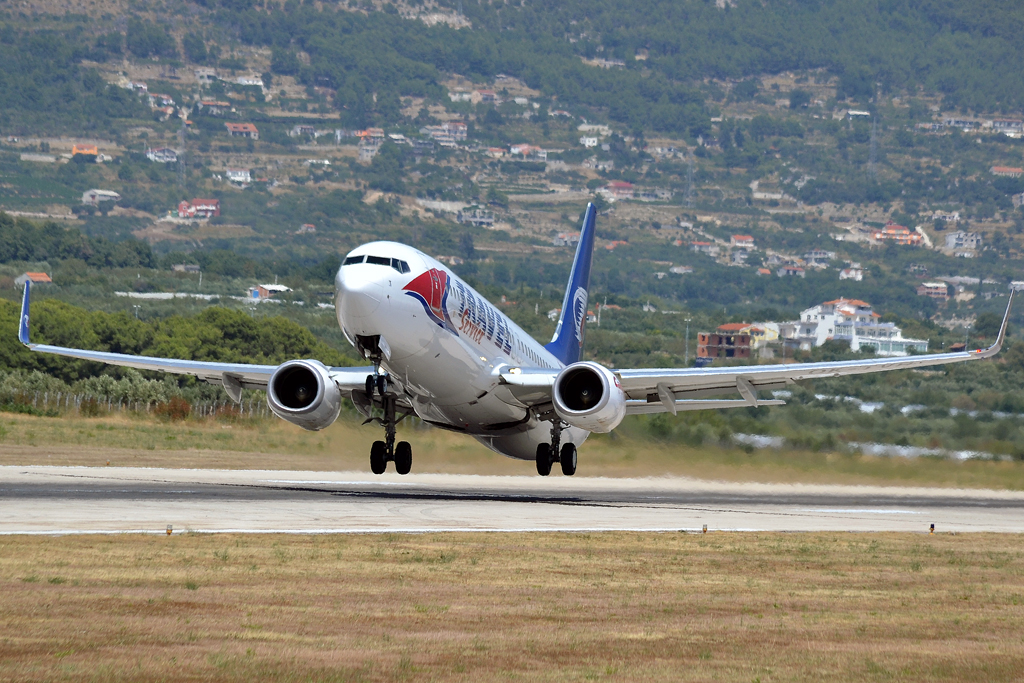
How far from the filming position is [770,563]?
71.1 ft

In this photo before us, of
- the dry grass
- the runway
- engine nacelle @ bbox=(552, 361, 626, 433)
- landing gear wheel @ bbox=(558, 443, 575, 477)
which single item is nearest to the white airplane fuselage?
landing gear wheel @ bbox=(558, 443, 575, 477)

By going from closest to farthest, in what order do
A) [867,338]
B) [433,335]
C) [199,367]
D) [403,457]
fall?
1. [433,335]
2. [403,457]
3. [199,367]
4. [867,338]

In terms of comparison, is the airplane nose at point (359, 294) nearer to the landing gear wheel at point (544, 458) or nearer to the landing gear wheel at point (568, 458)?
the landing gear wheel at point (544, 458)

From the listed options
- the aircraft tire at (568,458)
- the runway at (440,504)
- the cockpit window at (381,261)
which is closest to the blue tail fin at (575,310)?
the runway at (440,504)

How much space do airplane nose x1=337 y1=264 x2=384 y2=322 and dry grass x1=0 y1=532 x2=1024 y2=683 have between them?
710cm

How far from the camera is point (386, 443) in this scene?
32625 millimetres

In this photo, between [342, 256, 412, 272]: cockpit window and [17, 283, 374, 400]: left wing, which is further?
[17, 283, 374, 400]: left wing

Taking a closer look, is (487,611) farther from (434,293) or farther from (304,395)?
(304,395)

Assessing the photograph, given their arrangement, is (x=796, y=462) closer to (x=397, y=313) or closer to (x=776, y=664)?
(x=397, y=313)

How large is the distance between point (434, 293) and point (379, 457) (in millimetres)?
4517

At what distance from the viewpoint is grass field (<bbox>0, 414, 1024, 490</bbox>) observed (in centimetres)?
4138

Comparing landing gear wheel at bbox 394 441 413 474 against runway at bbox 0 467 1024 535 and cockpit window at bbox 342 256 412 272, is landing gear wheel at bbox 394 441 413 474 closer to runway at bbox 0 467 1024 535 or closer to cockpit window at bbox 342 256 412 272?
runway at bbox 0 467 1024 535

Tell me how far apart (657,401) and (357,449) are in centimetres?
928

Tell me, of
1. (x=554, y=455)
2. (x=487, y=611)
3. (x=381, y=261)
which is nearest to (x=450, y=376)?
(x=381, y=261)
